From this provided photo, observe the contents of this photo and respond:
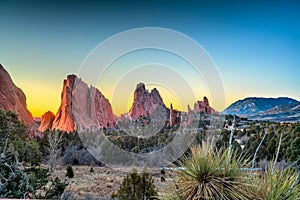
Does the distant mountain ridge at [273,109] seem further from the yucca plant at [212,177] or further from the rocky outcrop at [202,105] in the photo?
the yucca plant at [212,177]

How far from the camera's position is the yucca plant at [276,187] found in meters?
1.30

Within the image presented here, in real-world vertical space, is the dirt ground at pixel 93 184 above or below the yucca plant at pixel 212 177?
below

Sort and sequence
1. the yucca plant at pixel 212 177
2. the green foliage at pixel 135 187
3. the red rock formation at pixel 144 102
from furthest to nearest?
the red rock formation at pixel 144 102 < the green foliage at pixel 135 187 < the yucca plant at pixel 212 177

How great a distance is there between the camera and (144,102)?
12375mm

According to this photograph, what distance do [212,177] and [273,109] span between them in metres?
8.48

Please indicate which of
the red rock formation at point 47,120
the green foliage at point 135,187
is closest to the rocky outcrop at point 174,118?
the green foliage at point 135,187

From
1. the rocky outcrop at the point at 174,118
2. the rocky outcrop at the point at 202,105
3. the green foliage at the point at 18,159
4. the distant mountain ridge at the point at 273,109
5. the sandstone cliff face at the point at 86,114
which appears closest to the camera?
the green foliage at the point at 18,159

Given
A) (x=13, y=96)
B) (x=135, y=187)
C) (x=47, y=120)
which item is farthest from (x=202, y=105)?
(x=47, y=120)

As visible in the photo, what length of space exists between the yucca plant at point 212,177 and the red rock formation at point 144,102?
9.34 meters

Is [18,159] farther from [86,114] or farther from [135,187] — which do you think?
[86,114]

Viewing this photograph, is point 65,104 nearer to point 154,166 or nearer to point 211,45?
point 154,166

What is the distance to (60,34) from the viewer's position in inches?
333

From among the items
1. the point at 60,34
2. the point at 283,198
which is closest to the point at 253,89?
the point at 60,34

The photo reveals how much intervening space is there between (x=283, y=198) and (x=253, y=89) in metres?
8.97
